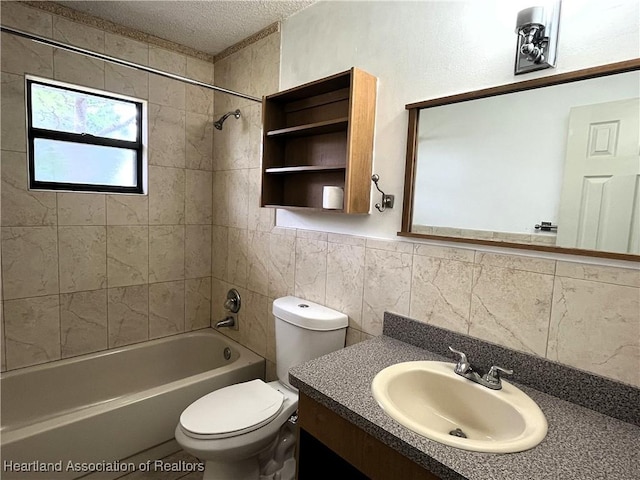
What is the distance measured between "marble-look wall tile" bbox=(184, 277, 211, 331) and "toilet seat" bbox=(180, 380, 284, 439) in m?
1.11

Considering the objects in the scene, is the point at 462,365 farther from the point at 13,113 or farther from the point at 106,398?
the point at 13,113

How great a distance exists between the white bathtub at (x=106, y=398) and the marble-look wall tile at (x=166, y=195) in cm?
86

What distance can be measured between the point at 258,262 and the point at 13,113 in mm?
1546

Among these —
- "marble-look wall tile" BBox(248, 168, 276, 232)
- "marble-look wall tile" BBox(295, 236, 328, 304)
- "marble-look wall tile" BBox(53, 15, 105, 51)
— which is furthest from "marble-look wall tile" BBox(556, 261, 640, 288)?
"marble-look wall tile" BBox(53, 15, 105, 51)

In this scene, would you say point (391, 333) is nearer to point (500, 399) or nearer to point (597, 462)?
point (500, 399)

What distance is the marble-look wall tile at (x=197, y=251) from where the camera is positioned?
264 centimetres

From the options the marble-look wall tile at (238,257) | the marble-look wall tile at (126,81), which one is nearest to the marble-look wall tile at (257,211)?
the marble-look wall tile at (238,257)

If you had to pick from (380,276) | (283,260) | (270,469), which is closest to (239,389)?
(270,469)

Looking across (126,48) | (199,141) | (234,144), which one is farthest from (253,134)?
(126,48)

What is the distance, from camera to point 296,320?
1721 mm

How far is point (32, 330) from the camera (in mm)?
2082

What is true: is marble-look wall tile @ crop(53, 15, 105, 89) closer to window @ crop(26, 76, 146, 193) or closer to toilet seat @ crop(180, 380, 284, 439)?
window @ crop(26, 76, 146, 193)

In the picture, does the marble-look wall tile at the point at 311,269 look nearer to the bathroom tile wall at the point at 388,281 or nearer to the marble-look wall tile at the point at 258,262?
the bathroom tile wall at the point at 388,281

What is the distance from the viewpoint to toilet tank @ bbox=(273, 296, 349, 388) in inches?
66.5
